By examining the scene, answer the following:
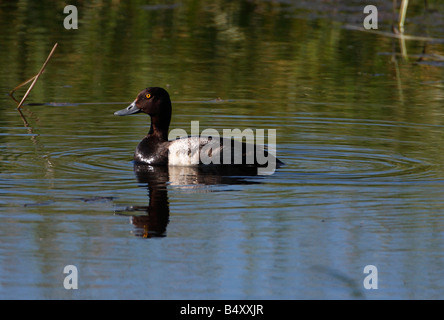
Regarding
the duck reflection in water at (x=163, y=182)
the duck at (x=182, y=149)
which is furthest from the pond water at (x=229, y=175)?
the duck at (x=182, y=149)

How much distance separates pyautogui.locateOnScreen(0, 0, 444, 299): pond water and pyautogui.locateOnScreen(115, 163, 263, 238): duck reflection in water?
4 cm

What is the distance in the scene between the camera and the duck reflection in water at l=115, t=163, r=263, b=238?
7516 mm

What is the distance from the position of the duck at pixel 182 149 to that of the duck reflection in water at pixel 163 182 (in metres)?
0.11

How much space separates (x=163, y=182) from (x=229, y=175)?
807mm

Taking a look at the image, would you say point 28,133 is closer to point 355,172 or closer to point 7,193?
point 7,193

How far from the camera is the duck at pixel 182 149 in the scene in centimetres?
1005

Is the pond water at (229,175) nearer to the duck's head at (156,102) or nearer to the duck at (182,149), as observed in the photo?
the duck at (182,149)

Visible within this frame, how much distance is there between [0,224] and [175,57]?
1075cm

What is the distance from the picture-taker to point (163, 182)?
9.30m

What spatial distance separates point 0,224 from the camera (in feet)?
24.4

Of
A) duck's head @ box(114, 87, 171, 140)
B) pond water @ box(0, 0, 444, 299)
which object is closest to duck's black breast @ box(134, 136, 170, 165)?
pond water @ box(0, 0, 444, 299)

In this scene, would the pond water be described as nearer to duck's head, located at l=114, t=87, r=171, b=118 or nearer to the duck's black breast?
the duck's black breast

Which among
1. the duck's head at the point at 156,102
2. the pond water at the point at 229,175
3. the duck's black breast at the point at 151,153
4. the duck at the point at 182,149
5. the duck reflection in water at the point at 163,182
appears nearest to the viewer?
the pond water at the point at 229,175
